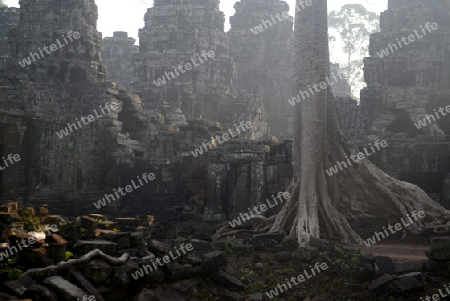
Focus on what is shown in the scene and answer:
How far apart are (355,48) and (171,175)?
39.5 metres

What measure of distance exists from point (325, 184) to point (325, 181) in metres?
0.09

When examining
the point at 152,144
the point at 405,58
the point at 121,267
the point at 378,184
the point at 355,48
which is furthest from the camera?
the point at 355,48

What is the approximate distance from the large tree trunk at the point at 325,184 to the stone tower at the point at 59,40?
13.3 metres

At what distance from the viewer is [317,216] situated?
12516mm

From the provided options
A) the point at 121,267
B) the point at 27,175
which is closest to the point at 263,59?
the point at 27,175

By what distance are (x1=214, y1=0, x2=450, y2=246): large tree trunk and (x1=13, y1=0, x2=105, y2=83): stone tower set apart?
13279 millimetres

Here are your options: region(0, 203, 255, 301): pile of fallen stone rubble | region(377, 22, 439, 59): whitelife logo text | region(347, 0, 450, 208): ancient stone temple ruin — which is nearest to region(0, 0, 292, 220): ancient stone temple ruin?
region(347, 0, 450, 208): ancient stone temple ruin

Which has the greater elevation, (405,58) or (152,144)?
(405,58)

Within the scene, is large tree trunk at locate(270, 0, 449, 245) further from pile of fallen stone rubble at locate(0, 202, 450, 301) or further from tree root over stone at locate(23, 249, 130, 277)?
tree root over stone at locate(23, 249, 130, 277)

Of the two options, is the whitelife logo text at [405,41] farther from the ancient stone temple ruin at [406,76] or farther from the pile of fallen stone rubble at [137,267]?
the pile of fallen stone rubble at [137,267]

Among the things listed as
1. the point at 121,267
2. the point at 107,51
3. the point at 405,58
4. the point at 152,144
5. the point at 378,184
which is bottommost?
the point at 121,267

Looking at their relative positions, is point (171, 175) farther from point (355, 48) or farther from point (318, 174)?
point (355, 48)

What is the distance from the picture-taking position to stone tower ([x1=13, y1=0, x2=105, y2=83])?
24.9 m

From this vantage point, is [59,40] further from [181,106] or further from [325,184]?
[325,184]
